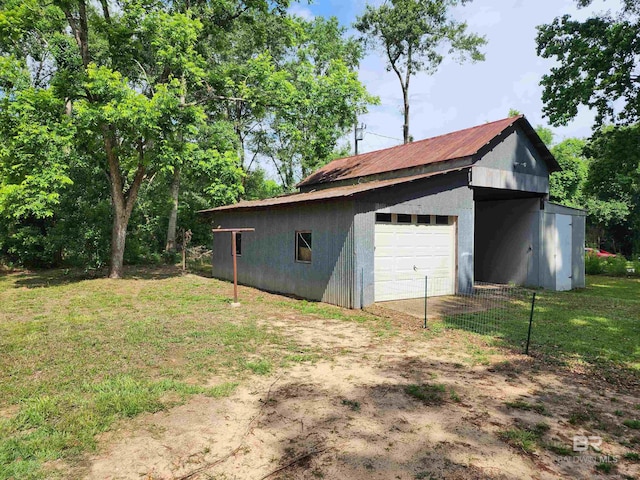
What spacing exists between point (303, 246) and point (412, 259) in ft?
10.8

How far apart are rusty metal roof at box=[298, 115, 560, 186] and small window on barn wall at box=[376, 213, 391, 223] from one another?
3238 mm

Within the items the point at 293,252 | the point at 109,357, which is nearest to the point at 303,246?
the point at 293,252

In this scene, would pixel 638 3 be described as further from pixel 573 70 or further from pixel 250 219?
pixel 250 219

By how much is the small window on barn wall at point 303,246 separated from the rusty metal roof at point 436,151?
14.0 feet

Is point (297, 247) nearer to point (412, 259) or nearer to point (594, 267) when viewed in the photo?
point (412, 259)

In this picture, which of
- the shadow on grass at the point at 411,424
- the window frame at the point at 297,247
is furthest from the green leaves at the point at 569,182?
the shadow on grass at the point at 411,424

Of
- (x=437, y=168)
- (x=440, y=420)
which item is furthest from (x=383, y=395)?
(x=437, y=168)

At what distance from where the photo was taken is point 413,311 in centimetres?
942

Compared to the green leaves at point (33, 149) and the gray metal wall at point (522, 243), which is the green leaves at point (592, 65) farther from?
the green leaves at point (33, 149)

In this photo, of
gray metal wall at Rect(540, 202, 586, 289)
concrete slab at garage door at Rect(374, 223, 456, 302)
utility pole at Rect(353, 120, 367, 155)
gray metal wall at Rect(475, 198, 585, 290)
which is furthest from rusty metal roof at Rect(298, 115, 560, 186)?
utility pole at Rect(353, 120, 367, 155)

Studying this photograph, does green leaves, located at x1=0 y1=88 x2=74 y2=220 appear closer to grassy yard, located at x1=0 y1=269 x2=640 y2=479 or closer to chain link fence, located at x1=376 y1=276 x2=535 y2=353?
grassy yard, located at x1=0 y1=269 x2=640 y2=479

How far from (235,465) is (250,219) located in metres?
12.3

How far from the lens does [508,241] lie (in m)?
15.0

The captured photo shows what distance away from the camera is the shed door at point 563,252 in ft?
46.0
